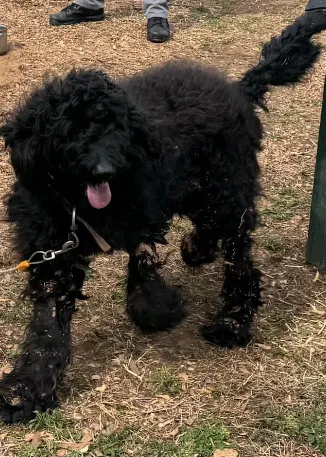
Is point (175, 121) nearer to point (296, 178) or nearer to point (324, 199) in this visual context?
point (324, 199)

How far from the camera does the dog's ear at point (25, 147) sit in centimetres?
320

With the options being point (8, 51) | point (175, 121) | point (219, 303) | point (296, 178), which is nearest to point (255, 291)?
point (219, 303)

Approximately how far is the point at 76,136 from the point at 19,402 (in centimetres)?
136

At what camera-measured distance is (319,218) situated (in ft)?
16.1

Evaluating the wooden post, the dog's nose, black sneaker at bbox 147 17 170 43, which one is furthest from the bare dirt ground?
black sneaker at bbox 147 17 170 43

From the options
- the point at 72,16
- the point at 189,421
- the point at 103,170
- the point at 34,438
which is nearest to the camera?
the point at 103,170

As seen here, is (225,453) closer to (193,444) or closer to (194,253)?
(193,444)

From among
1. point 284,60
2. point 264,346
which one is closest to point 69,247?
point 264,346

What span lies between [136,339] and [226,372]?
609mm

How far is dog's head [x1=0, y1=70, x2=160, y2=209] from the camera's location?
311cm

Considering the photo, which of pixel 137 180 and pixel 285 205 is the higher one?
pixel 137 180

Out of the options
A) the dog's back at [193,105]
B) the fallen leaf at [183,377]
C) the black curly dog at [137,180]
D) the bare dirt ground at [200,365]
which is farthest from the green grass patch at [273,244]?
the fallen leaf at [183,377]

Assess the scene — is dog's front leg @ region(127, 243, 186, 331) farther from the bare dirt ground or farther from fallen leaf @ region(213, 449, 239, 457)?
fallen leaf @ region(213, 449, 239, 457)

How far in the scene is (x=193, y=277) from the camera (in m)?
4.96
